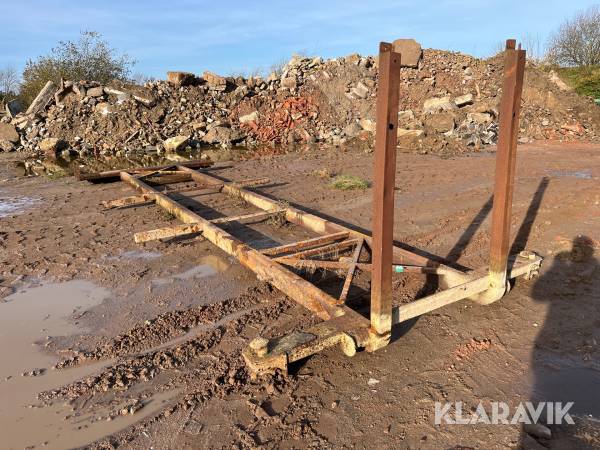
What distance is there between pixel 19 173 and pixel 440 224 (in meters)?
10.7

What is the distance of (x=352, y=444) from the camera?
219 centimetres

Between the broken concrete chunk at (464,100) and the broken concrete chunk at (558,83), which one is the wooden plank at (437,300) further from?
the broken concrete chunk at (558,83)

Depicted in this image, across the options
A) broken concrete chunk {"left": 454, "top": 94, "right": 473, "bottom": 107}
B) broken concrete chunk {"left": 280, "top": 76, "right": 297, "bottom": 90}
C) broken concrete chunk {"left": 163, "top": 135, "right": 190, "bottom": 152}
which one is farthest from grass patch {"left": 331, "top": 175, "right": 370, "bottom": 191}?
broken concrete chunk {"left": 280, "top": 76, "right": 297, "bottom": 90}

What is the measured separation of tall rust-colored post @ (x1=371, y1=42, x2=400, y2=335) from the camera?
7.63 feet

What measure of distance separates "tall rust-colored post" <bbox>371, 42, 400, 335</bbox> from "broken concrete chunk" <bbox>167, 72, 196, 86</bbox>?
60.9ft

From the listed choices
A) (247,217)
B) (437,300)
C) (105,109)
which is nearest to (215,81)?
(105,109)

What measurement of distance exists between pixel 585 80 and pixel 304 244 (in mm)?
22525

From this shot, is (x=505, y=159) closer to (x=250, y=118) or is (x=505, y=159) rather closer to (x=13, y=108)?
(x=250, y=118)

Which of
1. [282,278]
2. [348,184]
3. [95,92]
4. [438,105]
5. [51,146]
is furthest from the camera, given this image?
[95,92]

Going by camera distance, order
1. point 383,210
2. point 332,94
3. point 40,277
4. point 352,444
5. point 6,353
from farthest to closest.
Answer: point 332,94 < point 40,277 < point 6,353 < point 383,210 < point 352,444

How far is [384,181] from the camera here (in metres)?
2.46

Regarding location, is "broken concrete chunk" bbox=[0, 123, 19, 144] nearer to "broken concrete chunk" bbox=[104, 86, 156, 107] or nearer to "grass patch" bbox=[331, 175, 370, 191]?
"broken concrete chunk" bbox=[104, 86, 156, 107]

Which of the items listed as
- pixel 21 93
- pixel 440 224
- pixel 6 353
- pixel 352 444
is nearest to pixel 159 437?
pixel 352 444

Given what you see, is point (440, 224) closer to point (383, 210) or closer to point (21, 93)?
point (383, 210)
